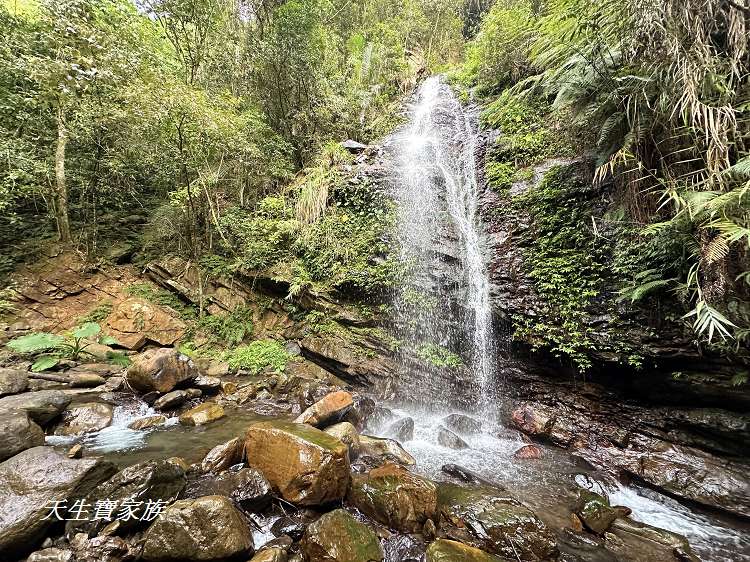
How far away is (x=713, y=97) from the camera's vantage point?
4.09m

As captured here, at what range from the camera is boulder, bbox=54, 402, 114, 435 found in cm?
466

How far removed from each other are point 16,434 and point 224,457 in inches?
86.3

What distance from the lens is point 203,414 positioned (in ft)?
17.4

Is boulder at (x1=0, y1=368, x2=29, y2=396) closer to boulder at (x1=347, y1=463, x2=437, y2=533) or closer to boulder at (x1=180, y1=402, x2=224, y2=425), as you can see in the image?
boulder at (x1=180, y1=402, x2=224, y2=425)

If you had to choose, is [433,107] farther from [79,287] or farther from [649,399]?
[79,287]

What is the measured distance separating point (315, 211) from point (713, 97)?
7.69 m

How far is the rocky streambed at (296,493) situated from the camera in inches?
107

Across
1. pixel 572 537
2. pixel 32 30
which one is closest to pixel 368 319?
pixel 572 537

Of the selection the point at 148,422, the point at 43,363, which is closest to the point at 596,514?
the point at 148,422

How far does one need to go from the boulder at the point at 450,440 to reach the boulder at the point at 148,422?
182 inches

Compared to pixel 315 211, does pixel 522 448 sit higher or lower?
lower

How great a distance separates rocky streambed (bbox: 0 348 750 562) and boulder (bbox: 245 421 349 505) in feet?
0.05

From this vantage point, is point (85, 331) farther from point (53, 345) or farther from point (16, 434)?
point (16, 434)

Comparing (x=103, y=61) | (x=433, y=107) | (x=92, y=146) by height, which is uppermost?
(x=433, y=107)
